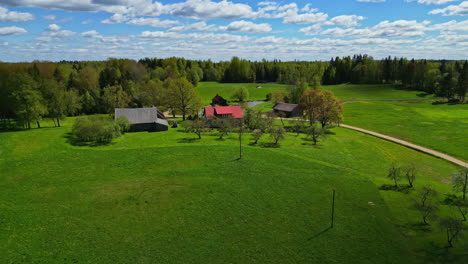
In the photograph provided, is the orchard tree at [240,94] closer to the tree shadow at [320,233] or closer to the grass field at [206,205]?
the grass field at [206,205]

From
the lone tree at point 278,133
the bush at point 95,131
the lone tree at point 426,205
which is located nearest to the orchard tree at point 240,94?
the lone tree at point 278,133

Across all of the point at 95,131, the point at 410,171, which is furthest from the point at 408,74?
the point at 95,131

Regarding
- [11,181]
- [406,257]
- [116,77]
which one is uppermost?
[116,77]

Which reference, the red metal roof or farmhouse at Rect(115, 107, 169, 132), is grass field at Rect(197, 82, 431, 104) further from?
farmhouse at Rect(115, 107, 169, 132)

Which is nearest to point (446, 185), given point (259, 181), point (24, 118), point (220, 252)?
point (259, 181)

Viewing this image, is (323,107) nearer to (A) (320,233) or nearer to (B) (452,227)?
(A) (320,233)

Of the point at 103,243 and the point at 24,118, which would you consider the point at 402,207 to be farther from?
the point at 24,118

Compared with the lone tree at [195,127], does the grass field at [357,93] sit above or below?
above

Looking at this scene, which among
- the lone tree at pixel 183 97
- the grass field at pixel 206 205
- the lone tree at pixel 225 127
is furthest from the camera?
the lone tree at pixel 183 97
